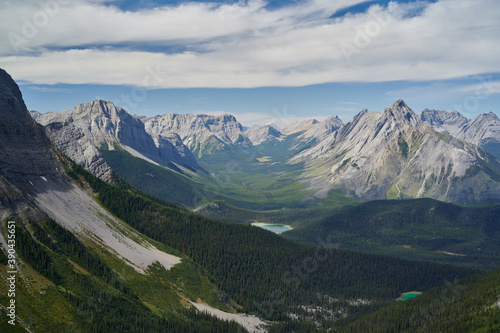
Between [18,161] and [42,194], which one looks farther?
[42,194]

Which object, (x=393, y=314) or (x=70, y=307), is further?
(x=393, y=314)

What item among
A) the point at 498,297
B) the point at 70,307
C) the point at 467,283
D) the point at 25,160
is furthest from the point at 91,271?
the point at 467,283

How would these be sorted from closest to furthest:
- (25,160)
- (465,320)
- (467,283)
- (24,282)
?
(24,282) < (465,320) < (25,160) < (467,283)

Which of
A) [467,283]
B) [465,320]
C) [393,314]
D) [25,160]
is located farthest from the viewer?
[467,283]

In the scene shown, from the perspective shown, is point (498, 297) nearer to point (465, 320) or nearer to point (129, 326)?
point (465, 320)

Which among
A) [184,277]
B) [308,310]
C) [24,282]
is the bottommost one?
[308,310]

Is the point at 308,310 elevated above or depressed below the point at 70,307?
below

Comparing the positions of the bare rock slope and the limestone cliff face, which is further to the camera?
the bare rock slope

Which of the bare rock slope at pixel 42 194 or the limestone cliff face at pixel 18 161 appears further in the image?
the bare rock slope at pixel 42 194

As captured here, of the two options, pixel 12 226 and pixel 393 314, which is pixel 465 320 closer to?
pixel 393 314

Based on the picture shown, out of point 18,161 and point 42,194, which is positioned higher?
point 18,161
